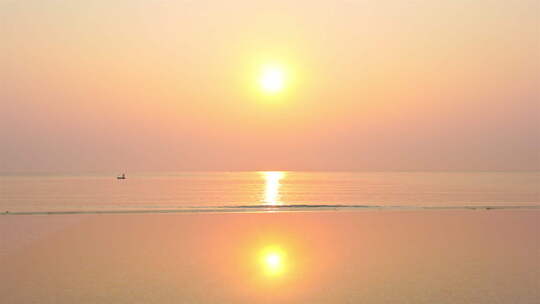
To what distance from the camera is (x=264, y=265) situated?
49.5 ft

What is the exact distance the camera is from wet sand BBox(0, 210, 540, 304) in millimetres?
11523

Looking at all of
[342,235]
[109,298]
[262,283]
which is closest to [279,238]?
[342,235]

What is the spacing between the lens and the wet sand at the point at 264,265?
11523 millimetres

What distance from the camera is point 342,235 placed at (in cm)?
2228

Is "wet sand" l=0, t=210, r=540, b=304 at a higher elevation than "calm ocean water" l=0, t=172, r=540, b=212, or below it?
below

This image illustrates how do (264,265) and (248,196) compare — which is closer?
(264,265)

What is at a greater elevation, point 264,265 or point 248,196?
point 248,196

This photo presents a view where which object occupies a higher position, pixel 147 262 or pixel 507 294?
pixel 147 262

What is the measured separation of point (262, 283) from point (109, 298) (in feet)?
12.1

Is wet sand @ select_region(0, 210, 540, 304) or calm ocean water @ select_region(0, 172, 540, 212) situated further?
calm ocean water @ select_region(0, 172, 540, 212)

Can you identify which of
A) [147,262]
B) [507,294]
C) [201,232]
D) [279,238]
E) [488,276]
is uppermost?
[201,232]

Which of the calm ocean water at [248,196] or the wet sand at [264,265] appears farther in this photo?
the calm ocean water at [248,196]

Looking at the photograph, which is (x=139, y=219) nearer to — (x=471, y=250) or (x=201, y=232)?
(x=201, y=232)

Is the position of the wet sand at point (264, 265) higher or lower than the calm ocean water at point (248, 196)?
lower
